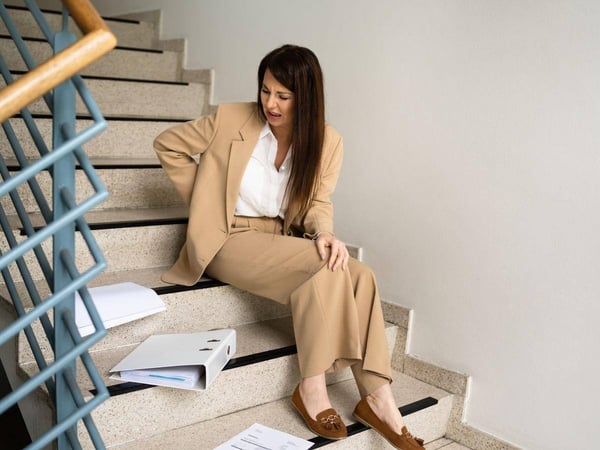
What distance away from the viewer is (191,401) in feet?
6.77

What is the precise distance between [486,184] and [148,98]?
6.05 ft

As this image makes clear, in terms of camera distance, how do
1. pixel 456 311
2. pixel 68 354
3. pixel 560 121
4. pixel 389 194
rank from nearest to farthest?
pixel 68 354 < pixel 560 121 < pixel 456 311 < pixel 389 194

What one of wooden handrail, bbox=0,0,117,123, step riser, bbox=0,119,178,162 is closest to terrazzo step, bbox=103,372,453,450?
wooden handrail, bbox=0,0,117,123

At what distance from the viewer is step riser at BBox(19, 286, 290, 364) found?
219cm

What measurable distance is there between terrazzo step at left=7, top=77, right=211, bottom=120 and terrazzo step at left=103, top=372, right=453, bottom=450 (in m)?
1.60

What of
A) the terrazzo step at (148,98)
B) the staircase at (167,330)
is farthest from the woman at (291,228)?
the terrazzo step at (148,98)

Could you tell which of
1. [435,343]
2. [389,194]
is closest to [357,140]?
[389,194]

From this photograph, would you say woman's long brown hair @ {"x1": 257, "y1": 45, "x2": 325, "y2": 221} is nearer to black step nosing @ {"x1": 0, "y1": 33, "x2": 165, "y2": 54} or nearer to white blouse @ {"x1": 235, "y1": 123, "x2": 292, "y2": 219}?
white blouse @ {"x1": 235, "y1": 123, "x2": 292, "y2": 219}

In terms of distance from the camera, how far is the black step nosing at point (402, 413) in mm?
2014

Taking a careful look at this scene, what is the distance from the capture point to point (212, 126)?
2385 millimetres

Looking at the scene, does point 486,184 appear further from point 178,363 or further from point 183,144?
point 178,363

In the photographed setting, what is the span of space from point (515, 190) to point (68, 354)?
158cm

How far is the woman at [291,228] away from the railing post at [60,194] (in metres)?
0.88

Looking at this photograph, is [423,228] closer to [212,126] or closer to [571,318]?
[571,318]
